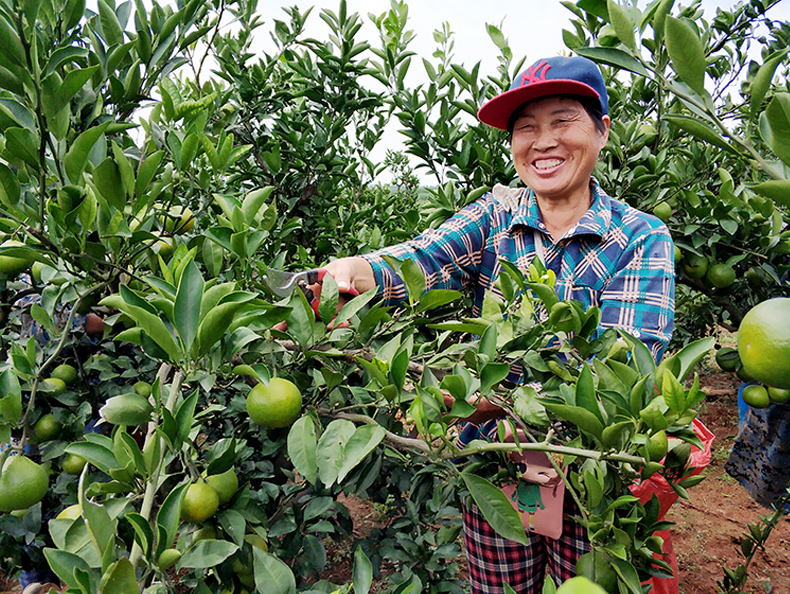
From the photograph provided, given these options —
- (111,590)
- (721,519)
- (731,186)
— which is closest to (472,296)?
(731,186)

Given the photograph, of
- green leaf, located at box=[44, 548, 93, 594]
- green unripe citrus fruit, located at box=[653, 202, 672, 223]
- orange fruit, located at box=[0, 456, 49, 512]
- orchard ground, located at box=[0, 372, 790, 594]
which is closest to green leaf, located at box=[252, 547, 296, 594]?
green leaf, located at box=[44, 548, 93, 594]

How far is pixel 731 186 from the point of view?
208 centimetres

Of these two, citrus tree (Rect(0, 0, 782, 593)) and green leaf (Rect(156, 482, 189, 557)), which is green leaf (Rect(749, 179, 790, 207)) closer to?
citrus tree (Rect(0, 0, 782, 593))

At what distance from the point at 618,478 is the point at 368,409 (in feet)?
1.55

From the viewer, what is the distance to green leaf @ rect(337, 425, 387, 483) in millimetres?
682

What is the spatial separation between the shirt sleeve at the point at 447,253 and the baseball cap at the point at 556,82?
A: 0.38 m

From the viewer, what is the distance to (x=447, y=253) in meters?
1.68

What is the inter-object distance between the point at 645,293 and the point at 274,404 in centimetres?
111

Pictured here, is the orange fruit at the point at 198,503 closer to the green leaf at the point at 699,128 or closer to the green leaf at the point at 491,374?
the green leaf at the point at 491,374

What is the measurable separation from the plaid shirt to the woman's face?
0.34ft

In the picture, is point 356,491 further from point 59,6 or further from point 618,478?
point 59,6

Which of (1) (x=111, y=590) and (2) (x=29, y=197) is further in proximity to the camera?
(2) (x=29, y=197)

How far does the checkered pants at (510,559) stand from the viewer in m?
1.68

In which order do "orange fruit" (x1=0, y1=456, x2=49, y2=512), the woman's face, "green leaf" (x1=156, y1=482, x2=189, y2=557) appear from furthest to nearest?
the woman's face
"orange fruit" (x1=0, y1=456, x2=49, y2=512)
"green leaf" (x1=156, y1=482, x2=189, y2=557)
